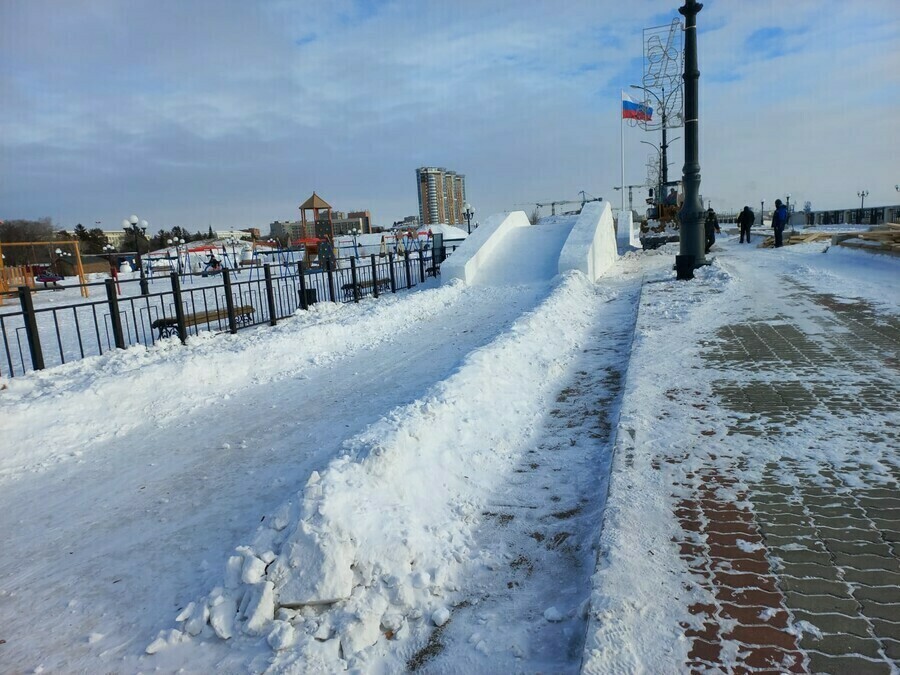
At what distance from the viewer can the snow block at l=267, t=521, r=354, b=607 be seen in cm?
289

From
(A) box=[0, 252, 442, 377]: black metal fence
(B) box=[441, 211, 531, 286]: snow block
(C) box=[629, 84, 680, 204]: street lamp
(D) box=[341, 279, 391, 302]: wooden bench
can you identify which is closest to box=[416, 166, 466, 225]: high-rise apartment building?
(C) box=[629, 84, 680, 204]: street lamp

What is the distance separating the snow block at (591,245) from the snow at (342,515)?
732 centimetres

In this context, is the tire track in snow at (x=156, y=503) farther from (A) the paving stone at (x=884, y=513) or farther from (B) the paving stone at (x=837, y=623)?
(A) the paving stone at (x=884, y=513)

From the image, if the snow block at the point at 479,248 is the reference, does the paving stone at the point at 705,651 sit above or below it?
below

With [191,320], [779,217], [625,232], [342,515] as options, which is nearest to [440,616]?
[342,515]

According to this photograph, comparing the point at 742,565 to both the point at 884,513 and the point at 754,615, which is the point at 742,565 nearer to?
the point at 754,615

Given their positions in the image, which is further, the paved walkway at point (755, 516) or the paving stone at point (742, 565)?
the paving stone at point (742, 565)

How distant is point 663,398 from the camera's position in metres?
5.13

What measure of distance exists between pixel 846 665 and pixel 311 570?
2.38 metres

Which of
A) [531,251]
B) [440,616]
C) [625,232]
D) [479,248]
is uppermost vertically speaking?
[625,232]

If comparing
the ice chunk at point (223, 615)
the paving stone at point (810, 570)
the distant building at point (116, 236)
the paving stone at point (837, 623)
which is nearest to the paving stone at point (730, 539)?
the paving stone at point (810, 570)

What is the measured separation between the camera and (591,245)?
618 inches

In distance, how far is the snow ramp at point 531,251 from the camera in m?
15.9

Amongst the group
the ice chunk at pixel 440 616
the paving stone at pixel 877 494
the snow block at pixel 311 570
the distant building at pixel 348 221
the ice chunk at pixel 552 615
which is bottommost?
the ice chunk at pixel 440 616
